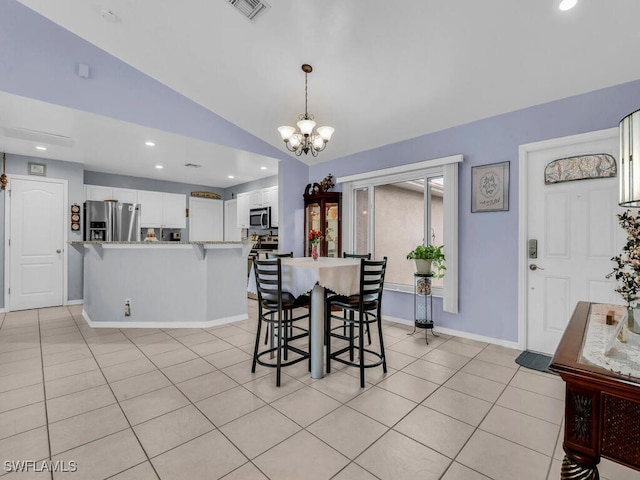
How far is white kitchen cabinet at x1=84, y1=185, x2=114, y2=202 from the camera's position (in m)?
5.88

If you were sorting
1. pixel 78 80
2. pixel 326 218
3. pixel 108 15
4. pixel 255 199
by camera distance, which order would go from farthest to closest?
pixel 255 199 → pixel 326 218 → pixel 78 80 → pixel 108 15

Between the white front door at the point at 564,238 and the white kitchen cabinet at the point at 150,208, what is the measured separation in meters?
6.69

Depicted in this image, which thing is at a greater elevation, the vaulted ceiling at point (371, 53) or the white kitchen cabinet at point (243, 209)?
the vaulted ceiling at point (371, 53)

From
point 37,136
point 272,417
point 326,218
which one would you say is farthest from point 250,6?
point 37,136

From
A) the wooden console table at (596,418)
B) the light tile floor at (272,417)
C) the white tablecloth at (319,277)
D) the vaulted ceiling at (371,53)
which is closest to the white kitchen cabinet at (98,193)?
the vaulted ceiling at (371,53)

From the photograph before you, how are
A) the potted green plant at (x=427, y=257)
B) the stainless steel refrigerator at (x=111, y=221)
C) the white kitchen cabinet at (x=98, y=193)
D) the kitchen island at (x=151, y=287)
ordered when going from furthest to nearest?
the white kitchen cabinet at (x=98, y=193) → the stainless steel refrigerator at (x=111, y=221) → the kitchen island at (x=151, y=287) → the potted green plant at (x=427, y=257)

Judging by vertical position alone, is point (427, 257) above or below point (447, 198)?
below

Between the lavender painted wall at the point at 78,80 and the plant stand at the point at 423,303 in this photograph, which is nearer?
the lavender painted wall at the point at 78,80

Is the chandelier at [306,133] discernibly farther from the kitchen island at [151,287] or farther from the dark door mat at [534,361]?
the dark door mat at [534,361]

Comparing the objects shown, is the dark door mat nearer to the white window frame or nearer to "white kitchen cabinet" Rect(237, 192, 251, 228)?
the white window frame

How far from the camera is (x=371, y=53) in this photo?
2.88 metres

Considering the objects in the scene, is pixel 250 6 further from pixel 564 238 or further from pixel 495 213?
pixel 564 238

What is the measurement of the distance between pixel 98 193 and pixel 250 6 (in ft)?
17.0

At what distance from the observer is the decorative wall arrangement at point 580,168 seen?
2799 mm
